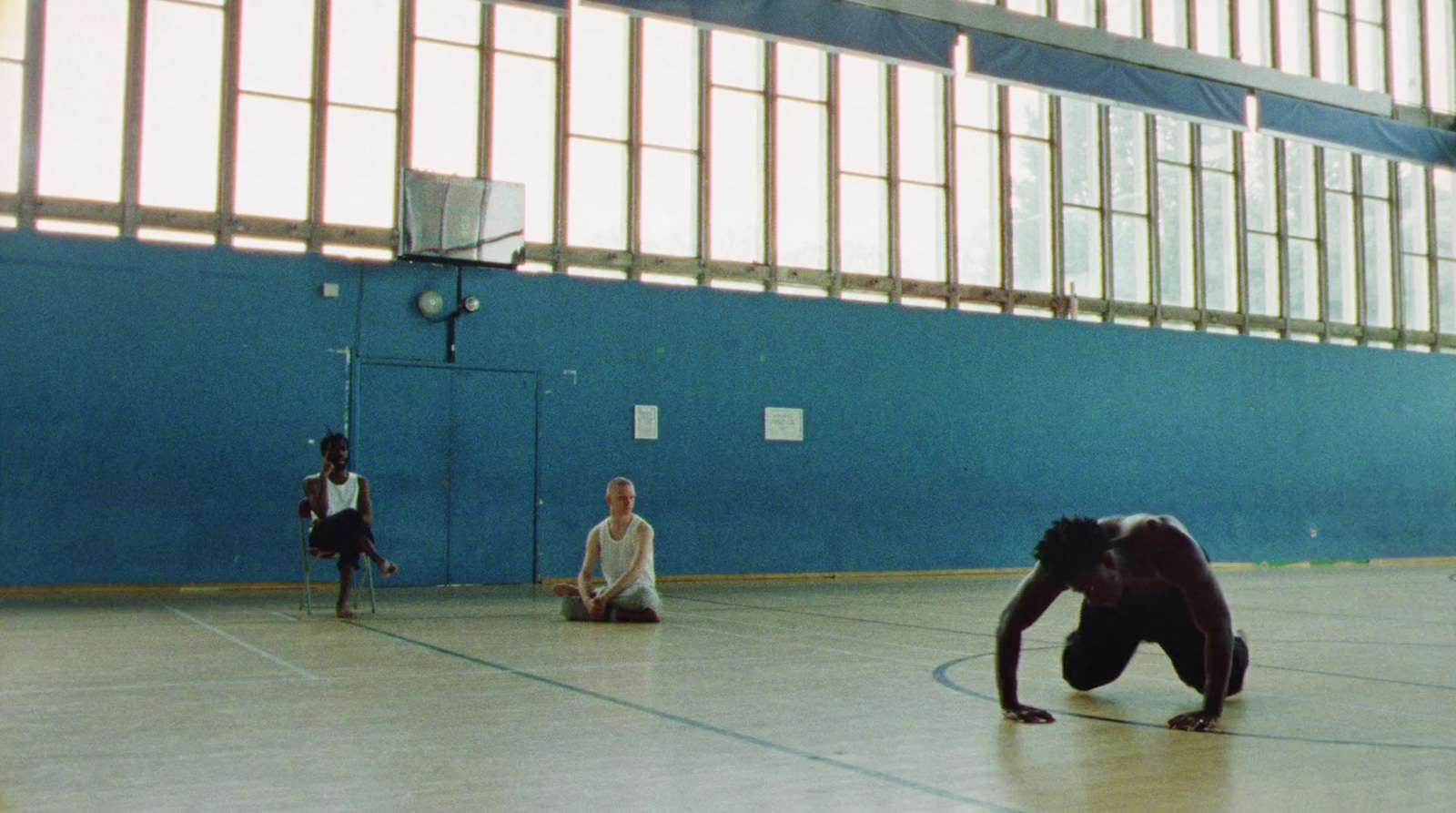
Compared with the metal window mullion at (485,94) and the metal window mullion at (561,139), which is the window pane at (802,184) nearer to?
the metal window mullion at (561,139)

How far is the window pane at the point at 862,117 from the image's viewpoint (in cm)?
1407

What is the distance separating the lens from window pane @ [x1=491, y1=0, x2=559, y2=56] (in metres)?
12.6

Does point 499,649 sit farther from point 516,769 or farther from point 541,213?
point 541,213

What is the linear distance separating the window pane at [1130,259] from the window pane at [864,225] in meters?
3.17

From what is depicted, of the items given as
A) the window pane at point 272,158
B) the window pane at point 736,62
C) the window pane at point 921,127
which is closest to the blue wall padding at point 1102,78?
the window pane at point 921,127

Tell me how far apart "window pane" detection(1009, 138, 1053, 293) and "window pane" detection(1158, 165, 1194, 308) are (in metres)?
1.72

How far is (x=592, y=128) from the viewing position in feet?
42.3

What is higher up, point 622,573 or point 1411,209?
point 1411,209

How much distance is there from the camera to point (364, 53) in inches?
473

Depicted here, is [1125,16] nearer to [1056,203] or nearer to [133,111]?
[1056,203]

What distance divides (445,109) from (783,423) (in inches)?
174

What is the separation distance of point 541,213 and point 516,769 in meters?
9.75

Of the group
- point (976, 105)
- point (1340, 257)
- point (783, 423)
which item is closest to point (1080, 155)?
point (976, 105)

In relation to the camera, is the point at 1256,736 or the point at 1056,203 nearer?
the point at 1256,736
